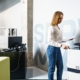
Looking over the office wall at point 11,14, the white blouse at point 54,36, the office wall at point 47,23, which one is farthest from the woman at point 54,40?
the office wall at point 11,14

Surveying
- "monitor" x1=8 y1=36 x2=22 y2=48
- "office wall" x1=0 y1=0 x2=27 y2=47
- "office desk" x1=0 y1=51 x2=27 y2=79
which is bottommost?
"office desk" x1=0 y1=51 x2=27 y2=79

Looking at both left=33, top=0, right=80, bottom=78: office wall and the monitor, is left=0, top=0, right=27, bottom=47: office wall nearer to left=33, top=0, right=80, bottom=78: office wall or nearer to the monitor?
left=33, top=0, right=80, bottom=78: office wall

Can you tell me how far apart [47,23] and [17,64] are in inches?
57.5

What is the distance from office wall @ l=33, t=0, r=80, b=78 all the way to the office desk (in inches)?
36.1

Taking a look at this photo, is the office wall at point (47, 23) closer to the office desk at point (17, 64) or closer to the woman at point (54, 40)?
the woman at point (54, 40)

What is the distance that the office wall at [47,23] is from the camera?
312 centimetres

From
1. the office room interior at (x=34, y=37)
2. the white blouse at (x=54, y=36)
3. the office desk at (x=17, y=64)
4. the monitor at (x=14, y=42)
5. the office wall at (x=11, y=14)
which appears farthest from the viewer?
the office wall at (x=11, y=14)

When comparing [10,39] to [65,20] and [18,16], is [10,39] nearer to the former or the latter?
[65,20]

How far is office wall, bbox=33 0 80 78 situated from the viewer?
123 inches

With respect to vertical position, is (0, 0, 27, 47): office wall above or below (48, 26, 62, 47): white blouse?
above

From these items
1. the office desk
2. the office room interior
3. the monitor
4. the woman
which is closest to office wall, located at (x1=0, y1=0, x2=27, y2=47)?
the office room interior

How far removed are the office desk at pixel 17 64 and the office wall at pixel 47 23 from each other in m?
0.92

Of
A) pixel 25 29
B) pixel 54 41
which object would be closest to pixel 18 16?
pixel 25 29

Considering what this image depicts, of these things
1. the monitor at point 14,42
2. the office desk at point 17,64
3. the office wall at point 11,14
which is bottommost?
the office desk at point 17,64
